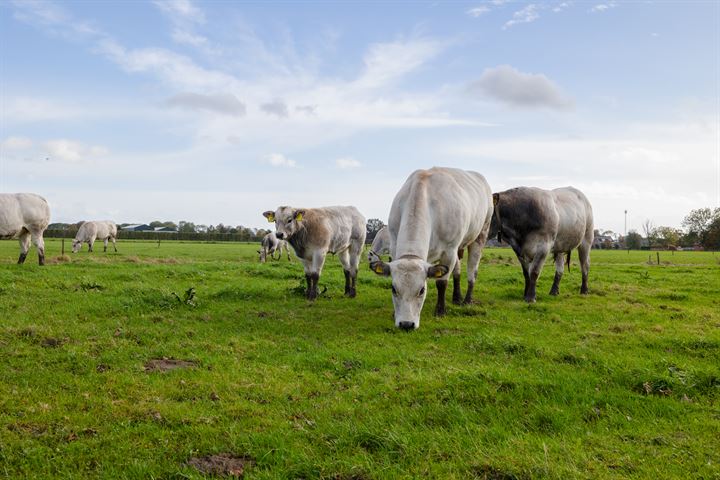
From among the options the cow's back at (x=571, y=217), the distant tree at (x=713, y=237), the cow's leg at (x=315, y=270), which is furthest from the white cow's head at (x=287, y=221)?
the distant tree at (x=713, y=237)

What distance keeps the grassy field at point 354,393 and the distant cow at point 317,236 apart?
2487 millimetres

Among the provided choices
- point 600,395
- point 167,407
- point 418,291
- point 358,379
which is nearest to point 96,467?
point 167,407

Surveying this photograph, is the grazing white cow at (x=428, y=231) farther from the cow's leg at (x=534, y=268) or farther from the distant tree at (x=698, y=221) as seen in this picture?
the distant tree at (x=698, y=221)

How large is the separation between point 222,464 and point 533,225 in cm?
997

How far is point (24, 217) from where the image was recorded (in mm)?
18531

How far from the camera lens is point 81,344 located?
7184mm

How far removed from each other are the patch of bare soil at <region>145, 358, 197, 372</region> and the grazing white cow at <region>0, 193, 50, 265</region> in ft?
49.6

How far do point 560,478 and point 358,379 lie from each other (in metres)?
2.76

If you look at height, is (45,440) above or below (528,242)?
below

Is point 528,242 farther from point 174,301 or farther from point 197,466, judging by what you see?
point 197,466

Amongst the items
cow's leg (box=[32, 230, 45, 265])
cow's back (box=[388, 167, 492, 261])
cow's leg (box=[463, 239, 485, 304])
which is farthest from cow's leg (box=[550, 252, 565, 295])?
cow's leg (box=[32, 230, 45, 265])

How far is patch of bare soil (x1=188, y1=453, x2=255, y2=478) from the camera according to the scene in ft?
12.3

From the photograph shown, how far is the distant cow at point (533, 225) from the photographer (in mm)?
12086

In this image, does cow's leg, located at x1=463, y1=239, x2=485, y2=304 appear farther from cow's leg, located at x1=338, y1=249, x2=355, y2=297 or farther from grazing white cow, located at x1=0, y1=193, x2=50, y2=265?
grazing white cow, located at x1=0, y1=193, x2=50, y2=265
